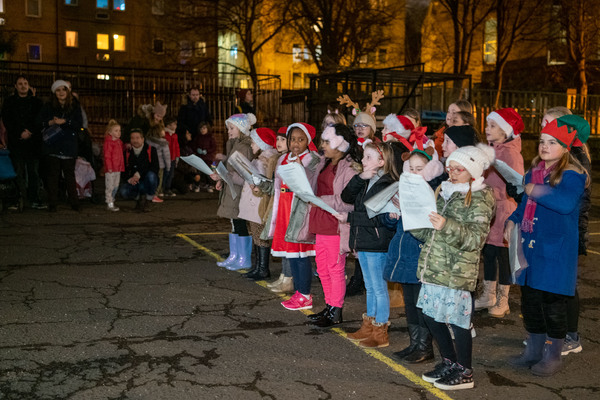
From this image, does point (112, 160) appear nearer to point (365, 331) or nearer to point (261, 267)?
point (261, 267)

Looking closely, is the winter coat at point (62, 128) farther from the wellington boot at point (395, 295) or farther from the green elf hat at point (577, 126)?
the green elf hat at point (577, 126)

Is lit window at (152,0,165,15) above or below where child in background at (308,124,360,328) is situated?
above

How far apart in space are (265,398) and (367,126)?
11.1 ft

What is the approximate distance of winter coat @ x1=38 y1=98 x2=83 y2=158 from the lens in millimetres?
11500

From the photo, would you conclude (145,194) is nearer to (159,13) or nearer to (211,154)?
(211,154)

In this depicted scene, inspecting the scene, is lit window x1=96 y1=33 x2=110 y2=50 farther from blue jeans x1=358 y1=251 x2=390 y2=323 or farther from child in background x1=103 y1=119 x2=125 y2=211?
blue jeans x1=358 y1=251 x2=390 y2=323

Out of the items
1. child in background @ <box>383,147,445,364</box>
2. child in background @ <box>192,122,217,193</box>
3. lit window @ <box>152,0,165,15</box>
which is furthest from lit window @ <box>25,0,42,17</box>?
child in background @ <box>383,147,445,364</box>

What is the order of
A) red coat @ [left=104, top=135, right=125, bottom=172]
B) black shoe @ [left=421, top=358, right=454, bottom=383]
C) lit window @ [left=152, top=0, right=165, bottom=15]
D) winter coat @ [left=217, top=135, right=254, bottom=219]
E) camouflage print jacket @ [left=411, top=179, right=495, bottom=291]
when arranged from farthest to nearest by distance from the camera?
lit window @ [left=152, top=0, right=165, bottom=15]
red coat @ [left=104, top=135, right=125, bottom=172]
winter coat @ [left=217, top=135, right=254, bottom=219]
black shoe @ [left=421, top=358, right=454, bottom=383]
camouflage print jacket @ [left=411, top=179, right=495, bottom=291]

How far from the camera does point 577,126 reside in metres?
4.67

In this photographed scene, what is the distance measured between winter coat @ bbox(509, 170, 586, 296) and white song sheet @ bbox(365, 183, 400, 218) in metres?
0.96

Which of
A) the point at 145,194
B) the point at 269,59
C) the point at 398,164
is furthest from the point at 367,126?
the point at 269,59

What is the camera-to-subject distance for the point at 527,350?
493cm

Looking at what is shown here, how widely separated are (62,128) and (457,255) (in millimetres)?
8907

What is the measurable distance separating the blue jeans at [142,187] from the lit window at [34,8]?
1449 inches
